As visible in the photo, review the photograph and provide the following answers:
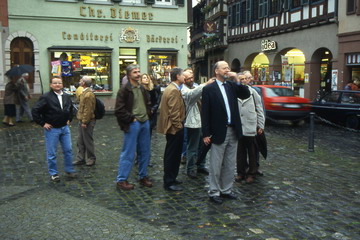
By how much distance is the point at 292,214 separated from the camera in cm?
534

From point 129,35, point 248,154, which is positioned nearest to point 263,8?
point 129,35

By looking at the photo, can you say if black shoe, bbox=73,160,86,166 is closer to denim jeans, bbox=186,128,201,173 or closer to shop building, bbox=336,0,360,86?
denim jeans, bbox=186,128,201,173

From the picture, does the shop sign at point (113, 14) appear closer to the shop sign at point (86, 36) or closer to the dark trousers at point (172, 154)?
the shop sign at point (86, 36)

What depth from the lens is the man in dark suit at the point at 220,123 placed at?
569 cm

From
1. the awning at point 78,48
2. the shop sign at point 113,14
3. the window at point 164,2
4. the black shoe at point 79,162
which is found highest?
the window at point 164,2

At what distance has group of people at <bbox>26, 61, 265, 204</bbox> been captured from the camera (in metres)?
5.76

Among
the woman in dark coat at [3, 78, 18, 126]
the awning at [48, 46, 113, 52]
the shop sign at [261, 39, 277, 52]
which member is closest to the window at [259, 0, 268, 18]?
the shop sign at [261, 39, 277, 52]

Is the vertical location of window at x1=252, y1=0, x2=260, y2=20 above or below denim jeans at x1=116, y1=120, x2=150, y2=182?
above

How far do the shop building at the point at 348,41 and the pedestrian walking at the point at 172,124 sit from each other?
16.2 metres

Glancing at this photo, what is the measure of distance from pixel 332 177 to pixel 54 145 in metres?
4.84

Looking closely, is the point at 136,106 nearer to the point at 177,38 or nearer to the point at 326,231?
the point at 326,231

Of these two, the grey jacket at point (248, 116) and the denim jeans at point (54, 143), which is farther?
the denim jeans at point (54, 143)

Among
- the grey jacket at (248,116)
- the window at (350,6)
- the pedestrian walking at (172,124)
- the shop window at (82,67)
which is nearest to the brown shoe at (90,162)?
the pedestrian walking at (172,124)

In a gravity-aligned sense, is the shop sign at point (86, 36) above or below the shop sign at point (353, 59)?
above
